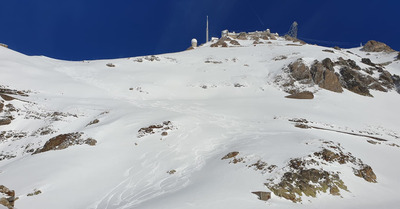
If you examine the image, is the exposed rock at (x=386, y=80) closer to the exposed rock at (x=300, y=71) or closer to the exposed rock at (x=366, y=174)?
the exposed rock at (x=300, y=71)

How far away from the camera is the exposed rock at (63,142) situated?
52.9 ft

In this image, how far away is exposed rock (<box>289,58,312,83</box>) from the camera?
37.9 m

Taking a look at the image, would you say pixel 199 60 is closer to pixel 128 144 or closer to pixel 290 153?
pixel 128 144

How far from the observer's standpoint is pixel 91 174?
42.5ft

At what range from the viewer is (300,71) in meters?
38.9

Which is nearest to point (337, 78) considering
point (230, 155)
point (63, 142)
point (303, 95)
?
point (303, 95)

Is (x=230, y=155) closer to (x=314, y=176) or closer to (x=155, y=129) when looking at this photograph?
(x=314, y=176)

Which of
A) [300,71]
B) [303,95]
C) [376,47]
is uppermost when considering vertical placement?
[376,47]

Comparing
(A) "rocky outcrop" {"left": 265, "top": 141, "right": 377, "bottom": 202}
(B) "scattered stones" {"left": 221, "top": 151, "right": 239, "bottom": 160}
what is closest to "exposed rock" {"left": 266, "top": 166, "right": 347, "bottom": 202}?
(A) "rocky outcrop" {"left": 265, "top": 141, "right": 377, "bottom": 202}

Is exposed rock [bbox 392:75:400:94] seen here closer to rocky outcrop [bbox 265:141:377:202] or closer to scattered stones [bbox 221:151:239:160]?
rocky outcrop [bbox 265:141:377:202]

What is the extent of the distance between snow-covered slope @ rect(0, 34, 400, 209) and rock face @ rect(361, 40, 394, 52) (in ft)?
155

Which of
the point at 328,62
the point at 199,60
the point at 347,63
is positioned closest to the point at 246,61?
the point at 199,60

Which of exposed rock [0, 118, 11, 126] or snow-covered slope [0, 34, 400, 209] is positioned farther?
exposed rock [0, 118, 11, 126]

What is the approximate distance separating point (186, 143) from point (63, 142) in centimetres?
863
